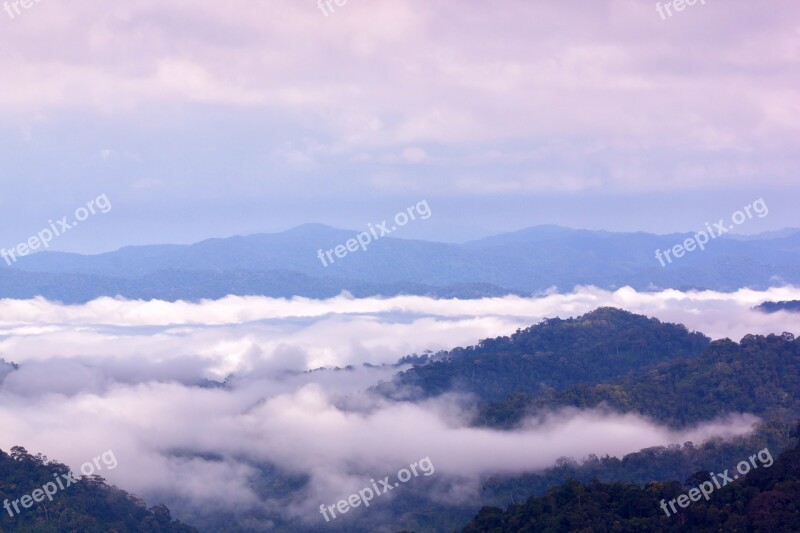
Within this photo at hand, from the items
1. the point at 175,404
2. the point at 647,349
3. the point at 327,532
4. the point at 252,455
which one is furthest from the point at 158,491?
the point at 647,349

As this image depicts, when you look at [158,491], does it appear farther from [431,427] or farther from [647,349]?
[647,349]

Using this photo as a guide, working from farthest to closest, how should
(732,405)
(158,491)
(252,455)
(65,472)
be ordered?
(252,455)
(158,491)
(732,405)
(65,472)

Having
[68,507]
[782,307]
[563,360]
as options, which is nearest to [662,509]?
[68,507]

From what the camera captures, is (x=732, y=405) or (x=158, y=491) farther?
(x=158, y=491)

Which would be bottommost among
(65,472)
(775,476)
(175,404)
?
(775,476)

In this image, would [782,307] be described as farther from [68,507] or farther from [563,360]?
[68,507]

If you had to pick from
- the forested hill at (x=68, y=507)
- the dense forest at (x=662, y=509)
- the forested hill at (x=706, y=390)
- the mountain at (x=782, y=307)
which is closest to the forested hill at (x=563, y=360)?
the forested hill at (x=706, y=390)
